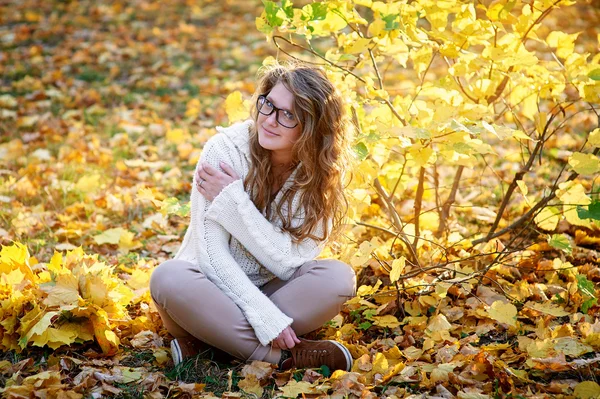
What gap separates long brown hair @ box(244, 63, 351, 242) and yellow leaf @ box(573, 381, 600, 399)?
3.03 ft

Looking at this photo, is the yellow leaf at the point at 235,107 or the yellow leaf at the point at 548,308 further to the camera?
the yellow leaf at the point at 235,107

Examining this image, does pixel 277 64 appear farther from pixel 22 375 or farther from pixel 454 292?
pixel 22 375

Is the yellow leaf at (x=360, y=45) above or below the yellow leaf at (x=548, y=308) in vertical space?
above

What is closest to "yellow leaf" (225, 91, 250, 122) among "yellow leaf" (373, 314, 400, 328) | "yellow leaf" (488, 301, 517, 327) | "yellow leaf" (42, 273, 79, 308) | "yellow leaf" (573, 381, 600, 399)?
"yellow leaf" (42, 273, 79, 308)

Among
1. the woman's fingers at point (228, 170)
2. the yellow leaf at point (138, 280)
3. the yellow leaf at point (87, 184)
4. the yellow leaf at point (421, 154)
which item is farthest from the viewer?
the yellow leaf at point (87, 184)

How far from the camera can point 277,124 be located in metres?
2.14

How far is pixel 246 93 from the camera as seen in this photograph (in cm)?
518

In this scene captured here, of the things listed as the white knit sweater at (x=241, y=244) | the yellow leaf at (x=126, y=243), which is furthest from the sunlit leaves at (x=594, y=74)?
the yellow leaf at (x=126, y=243)

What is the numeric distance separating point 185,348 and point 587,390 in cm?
122

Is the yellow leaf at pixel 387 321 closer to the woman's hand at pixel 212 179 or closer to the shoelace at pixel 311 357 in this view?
the shoelace at pixel 311 357

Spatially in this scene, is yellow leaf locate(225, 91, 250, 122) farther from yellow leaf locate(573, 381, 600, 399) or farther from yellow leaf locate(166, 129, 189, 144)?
yellow leaf locate(166, 129, 189, 144)

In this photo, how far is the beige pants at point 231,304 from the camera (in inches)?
79.6

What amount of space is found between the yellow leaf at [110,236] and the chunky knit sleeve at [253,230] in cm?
94

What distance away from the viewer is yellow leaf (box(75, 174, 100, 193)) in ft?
11.0
